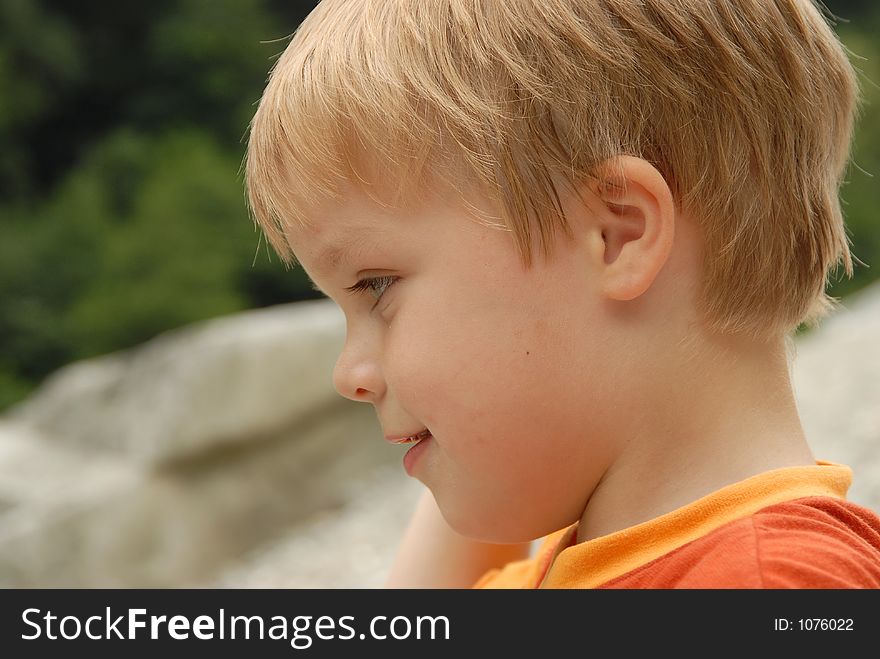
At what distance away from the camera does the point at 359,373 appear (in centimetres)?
80

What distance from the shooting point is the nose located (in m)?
0.80

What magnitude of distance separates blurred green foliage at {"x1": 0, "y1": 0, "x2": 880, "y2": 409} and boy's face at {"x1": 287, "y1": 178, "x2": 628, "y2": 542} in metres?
5.11

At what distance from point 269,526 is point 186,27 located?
16.1 ft

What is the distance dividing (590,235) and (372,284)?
0.17 metres

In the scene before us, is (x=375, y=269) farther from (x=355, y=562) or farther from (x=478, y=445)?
(x=355, y=562)

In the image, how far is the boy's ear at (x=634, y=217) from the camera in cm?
72

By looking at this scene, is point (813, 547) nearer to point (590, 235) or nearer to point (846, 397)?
point (590, 235)

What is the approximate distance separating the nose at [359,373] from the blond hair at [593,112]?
12 cm

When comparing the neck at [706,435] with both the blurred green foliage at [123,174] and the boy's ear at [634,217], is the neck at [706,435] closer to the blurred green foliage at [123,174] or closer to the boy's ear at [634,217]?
the boy's ear at [634,217]

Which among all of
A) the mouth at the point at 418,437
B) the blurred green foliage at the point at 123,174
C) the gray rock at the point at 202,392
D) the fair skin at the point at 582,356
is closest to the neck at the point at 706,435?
the fair skin at the point at 582,356

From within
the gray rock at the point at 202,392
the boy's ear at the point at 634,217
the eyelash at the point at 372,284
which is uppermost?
the boy's ear at the point at 634,217

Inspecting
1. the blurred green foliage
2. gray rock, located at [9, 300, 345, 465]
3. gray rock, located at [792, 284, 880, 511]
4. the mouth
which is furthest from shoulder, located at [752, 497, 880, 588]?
the blurred green foliage

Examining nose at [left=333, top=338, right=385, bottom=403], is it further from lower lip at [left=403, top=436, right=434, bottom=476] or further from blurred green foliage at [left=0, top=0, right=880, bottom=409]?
blurred green foliage at [left=0, top=0, right=880, bottom=409]

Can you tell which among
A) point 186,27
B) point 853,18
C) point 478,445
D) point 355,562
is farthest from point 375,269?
point 853,18
